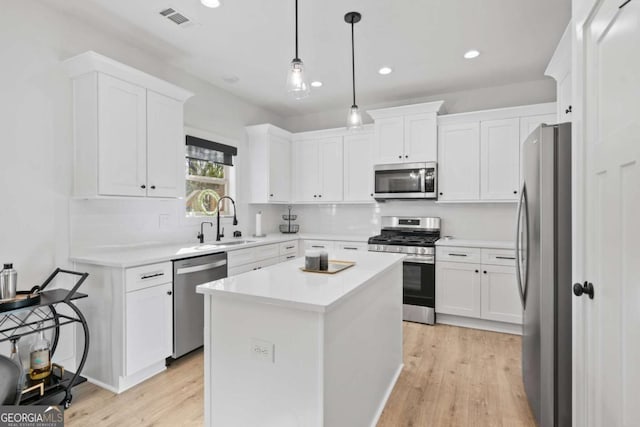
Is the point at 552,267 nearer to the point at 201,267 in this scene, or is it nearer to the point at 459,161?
the point at 459,161

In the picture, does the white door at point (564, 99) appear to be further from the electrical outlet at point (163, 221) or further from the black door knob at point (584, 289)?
the electrical outlet at point (163, 221)

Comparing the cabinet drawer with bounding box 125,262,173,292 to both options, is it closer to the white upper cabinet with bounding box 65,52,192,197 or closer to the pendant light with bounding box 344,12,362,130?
the white upper cabinet with bounding box 65,52,192,197

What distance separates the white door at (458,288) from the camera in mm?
3617

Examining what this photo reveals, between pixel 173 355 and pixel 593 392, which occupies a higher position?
pixel 593 392

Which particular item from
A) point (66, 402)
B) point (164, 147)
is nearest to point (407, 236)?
point (164, 147)

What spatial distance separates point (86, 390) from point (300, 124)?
4.29 metres

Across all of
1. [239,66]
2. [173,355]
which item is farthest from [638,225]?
[239,66]

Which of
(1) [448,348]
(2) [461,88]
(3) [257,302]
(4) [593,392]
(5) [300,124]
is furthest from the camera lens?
(5) [300,124]

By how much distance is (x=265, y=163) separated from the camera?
449 centimetres

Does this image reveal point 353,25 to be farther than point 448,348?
No

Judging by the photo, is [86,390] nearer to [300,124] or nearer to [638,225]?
[638,225]

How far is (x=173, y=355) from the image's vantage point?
273cm

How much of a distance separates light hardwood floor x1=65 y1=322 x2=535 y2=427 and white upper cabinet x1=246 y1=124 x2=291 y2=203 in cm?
222

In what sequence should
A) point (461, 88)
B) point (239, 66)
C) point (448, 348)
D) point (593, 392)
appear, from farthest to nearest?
point (461, 88) → point (239, 66) → point (448, 348) → point (593, 392)
